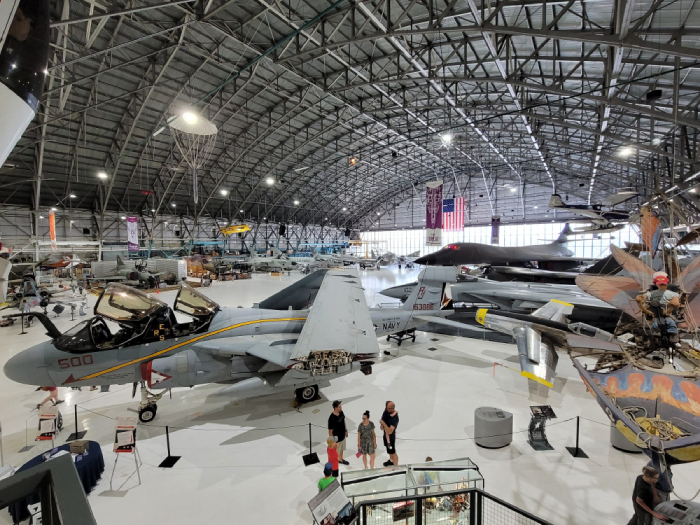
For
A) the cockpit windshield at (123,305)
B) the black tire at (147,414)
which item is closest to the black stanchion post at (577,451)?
the black tire at (147,414)

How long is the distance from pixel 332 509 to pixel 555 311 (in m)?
7.85

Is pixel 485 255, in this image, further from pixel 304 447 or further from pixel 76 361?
pixel 76 361

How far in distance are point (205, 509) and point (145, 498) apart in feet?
3.18

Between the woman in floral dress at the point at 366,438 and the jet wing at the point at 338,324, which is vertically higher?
the jet wing at the point at 338,324

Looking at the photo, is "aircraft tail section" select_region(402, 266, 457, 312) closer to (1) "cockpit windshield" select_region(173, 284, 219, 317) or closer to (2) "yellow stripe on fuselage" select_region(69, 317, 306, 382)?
(2) "yellow stripe on fuselage" select_region(69, 317, 306, 382)

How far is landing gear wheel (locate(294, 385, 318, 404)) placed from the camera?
6.97m

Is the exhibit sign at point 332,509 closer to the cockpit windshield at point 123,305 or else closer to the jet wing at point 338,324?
the jet wing at point 338,324

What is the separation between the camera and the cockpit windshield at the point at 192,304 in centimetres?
652

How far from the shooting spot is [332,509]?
2.86 m

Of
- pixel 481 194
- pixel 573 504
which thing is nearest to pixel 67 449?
pixel 573 504

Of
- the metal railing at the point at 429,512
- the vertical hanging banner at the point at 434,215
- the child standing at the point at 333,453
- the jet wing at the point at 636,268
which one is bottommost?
the child standing at the point at 333,453

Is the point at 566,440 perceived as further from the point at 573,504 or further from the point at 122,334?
the point at 122,334

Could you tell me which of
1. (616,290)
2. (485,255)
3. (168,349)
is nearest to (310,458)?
(168,349)

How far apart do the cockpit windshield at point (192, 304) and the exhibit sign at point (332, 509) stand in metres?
4.86
